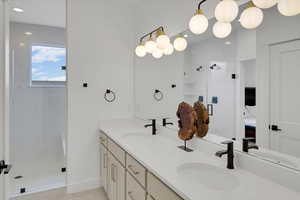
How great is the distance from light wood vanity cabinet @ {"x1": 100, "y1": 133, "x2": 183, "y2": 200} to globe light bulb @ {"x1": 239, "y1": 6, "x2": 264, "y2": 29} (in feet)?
3.67

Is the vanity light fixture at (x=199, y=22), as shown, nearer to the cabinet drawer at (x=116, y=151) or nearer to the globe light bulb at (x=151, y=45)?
the globe light bulb at (x=151, y=45)

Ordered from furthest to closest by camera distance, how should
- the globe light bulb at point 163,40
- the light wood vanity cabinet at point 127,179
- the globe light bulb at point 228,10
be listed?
the globe light bulb at point 163,40, the globe light bulb at point 228,10, the light wood vanity cabinet at point 127,179

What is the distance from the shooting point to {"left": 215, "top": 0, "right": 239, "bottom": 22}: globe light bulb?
124 cm

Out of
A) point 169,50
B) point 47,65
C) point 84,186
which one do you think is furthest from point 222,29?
point 47,65

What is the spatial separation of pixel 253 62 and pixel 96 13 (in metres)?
2.36

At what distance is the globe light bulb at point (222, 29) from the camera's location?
136cm

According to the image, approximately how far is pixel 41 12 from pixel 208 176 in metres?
3.51

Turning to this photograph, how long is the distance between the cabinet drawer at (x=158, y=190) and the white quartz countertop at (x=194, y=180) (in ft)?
0.12

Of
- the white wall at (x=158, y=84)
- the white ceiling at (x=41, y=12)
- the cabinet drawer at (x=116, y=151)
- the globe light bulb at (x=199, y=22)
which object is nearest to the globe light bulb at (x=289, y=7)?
the globe light bulb at (x=199, y=22)

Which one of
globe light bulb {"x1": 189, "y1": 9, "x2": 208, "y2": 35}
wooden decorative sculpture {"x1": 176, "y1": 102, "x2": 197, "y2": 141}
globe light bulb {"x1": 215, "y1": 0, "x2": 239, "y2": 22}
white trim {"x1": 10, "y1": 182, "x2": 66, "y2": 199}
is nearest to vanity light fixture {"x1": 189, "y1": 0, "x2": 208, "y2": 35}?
globe light bulb {"x1": 189, "y1": 9, "x2": 208, "y2": 35}

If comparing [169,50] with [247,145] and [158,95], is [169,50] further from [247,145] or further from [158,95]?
[247,145]

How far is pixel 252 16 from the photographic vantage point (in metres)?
1.16

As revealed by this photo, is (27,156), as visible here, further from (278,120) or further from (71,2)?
(278,120)

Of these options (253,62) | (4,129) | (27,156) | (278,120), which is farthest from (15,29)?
(278,120)
